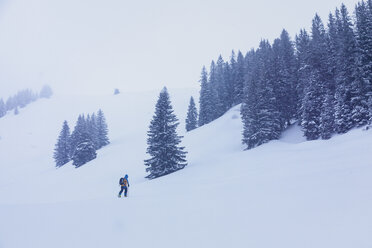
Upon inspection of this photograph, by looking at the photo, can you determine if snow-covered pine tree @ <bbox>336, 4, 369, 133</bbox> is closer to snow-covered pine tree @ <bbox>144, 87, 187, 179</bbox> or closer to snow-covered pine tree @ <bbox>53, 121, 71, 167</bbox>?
snow-covered pine tree @ <bbox>144, 87, 187, 179</bbox>

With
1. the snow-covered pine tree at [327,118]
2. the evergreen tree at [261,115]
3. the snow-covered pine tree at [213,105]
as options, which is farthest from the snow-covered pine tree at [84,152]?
the snow-covered pine tree at [327,118]

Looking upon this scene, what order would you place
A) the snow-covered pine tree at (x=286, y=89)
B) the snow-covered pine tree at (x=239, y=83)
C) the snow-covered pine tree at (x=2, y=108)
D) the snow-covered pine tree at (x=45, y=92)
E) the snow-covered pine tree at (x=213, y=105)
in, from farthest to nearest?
the snow-covered pine tree at (x=45, y=92), the snow-covered pine tree at (x=2, y=108), the snow-covered pine tree at (x=213, y=105), the snow-covered pine tree at (x=239, y=83), the snow-covered pine tree at (x=286, y=89)

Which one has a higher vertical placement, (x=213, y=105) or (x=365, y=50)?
(x=213, y=105)

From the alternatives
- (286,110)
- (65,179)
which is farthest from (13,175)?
(286,110)

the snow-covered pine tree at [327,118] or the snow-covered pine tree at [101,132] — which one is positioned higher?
the snow-covered pine tree at [101,132]


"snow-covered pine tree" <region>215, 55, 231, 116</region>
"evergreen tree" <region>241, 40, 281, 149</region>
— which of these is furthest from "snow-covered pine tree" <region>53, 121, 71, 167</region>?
"evergreen tree" <region>241, 40, 281, 149</region>

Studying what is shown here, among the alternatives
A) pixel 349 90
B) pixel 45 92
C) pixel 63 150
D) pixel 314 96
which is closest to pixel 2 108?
pixel 45 92

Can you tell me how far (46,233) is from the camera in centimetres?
796

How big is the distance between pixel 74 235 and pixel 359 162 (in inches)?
538

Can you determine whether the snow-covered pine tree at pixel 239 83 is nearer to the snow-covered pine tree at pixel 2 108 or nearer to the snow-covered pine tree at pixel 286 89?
the snow-covered pine tree at pixel 286 89

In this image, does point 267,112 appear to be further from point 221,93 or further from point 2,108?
point 2,108

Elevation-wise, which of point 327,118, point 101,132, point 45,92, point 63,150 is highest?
point 45,92

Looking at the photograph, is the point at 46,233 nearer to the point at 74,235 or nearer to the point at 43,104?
the point at 74,235

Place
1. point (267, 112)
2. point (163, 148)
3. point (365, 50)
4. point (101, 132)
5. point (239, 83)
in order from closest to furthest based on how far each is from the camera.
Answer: point (365, 50)
point (163, 148)
point (267, 112)
point (239, 83)
point (101, 132)
